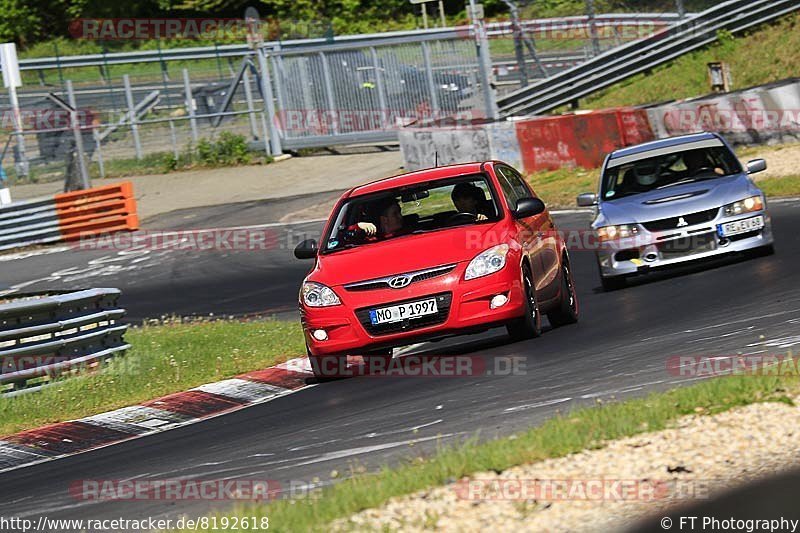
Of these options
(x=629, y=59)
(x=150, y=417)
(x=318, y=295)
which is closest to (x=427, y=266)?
(x=318, y=295)

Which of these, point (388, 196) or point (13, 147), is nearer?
point (388, 196)

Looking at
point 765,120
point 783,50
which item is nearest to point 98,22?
point 783,50

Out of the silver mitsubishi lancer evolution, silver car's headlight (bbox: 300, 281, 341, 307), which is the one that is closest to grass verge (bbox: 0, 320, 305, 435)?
silver car's headlight (bbox: 300, 281, 341, 307)

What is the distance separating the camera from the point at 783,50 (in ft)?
110

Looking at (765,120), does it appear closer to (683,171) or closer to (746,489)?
(683,171)

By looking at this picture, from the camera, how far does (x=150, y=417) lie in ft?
36.8

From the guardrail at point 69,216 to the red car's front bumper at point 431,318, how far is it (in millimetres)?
18768

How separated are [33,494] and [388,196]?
4.68 metres

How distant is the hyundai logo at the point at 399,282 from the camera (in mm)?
10781

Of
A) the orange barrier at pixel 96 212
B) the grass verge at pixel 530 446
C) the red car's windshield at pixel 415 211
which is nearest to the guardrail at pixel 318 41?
the orange barrier at pixel 96 212

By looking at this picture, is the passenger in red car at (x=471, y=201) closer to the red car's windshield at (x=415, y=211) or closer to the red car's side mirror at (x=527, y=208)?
the red car's windshield at (x=415, y=211)

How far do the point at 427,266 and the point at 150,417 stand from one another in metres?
2.49

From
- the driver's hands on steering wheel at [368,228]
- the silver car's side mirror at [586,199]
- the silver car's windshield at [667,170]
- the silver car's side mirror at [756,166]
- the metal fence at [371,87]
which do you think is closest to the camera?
the driver's hands on steering wheel at [368,228]

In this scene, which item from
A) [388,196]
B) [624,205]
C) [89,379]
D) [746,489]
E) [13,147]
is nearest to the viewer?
[746,489]
